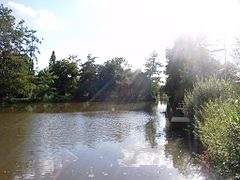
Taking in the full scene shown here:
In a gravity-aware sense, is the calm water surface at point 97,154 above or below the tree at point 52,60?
below

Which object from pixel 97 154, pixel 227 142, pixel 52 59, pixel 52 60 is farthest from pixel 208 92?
pixel 52 59

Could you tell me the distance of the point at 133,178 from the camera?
9.99m

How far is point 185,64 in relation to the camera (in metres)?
30.3

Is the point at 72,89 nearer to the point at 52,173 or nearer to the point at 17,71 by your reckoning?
the point at 17,71

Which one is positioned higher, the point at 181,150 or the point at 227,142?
the point at 227,142

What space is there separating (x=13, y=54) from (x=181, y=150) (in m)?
21.4

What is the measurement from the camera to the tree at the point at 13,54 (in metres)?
30.8

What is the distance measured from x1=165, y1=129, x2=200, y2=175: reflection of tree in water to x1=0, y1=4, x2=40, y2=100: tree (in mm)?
16981

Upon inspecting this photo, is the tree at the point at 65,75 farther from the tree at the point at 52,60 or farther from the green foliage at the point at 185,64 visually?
the green foliage at the point at 185,64

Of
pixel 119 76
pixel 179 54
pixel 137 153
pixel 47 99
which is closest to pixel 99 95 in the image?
pixel 119 76

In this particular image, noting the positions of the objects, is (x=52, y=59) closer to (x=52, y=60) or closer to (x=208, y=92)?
(x=52, y=60)

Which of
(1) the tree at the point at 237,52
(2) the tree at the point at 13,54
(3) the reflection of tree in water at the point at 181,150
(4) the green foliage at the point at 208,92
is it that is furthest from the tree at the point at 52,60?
(4) the green foliage at the point at 208,92

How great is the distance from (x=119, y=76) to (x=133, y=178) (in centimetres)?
5728

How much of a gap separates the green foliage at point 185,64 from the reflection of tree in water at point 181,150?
918 centimetres
